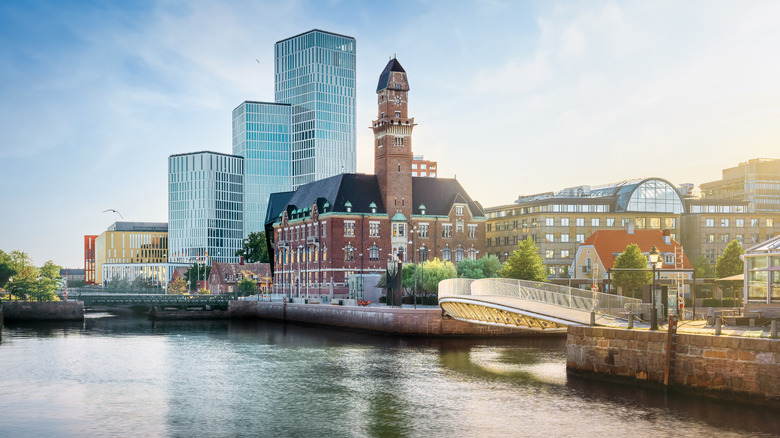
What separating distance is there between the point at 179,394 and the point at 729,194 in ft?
563

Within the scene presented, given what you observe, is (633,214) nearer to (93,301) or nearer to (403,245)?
(403,245)

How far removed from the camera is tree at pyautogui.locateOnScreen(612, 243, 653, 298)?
87.5 metres

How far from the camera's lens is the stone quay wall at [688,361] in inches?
1309

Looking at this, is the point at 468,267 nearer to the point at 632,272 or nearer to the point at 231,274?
the point at 632,272

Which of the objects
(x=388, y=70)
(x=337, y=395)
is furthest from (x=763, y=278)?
(x=388, y=70)

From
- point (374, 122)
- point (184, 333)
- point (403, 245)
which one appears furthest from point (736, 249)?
point (184, 333)

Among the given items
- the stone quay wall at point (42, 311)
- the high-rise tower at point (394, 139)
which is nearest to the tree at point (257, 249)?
the high-rise tower at point (394, 139)

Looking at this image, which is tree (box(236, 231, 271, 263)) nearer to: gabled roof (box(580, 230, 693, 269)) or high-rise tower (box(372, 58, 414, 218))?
high-rise tower (box(372, 58, 414, 218))

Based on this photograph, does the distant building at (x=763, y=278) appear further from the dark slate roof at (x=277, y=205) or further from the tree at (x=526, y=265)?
the dark slate roof at (x=277, y=205)

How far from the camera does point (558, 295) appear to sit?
152 ft

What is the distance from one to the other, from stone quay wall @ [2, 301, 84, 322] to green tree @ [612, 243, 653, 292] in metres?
69.6

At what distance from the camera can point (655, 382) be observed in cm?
3781

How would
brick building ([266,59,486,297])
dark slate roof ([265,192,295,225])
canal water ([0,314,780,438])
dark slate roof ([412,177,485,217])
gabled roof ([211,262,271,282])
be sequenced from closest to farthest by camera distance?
1. canal water ([0,314,780,438])
2. brick building ([266,59,486,297])
3. dark slate roof ([412,177,485,217])
4. dark slate roof ([265,192,295,225])
5. gabled roof ([211,262,271,282])

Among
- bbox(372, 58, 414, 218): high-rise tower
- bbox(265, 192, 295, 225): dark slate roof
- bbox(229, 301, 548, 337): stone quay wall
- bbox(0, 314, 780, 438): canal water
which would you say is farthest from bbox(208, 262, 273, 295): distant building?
bbox(0, 314, 780, 438): canal water
